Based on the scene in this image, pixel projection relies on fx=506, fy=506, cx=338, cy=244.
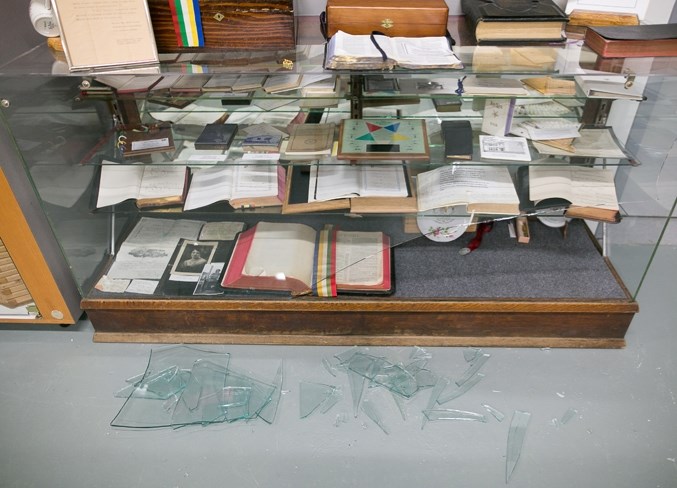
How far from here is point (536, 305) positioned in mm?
1609

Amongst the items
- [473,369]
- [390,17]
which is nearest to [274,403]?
[473,369]

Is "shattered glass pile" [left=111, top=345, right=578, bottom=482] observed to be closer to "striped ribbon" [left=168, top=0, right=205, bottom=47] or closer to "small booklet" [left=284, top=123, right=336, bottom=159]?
"small booklet" [left=284, top=123, right=336, bottom=159]

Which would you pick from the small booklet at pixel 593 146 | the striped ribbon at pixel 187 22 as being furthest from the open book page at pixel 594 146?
the striped ribbon at pixel 187 22

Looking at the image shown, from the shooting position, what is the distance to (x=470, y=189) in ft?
5.14

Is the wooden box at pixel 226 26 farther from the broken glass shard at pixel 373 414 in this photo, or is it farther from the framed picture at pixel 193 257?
the broken glass shard at pixel 373 414

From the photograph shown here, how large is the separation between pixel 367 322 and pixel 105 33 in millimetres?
1116

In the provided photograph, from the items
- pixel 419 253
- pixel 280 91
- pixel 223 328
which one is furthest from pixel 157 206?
pixel 419 253

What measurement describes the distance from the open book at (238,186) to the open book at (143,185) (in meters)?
0.04

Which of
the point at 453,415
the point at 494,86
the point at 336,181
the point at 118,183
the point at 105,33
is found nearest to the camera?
the point at 105,33

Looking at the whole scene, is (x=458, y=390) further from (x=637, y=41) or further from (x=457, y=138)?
(x=637, y=41)

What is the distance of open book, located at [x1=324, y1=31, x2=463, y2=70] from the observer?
122 cm

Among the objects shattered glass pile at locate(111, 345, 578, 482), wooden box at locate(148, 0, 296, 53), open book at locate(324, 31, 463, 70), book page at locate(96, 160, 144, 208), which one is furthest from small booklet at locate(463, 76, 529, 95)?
book page at locate(96, 160, 144, 208)

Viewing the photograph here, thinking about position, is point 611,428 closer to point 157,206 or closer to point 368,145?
point 368,145

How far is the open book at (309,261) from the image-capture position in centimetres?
167
